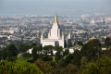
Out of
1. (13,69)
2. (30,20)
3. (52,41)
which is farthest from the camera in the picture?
(30,20)

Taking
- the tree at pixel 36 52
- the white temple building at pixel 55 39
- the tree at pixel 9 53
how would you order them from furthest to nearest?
the white temple building at pixel 55 39, the tree at pixel 9 53, the tree at pixel 36 52

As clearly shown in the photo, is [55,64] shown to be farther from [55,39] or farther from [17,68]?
[55,39]

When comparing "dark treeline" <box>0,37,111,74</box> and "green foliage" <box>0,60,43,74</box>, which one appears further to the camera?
"dark treeline" <box>0,37,111,74</box>

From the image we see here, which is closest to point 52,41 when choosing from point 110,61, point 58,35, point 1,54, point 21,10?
point 58,35

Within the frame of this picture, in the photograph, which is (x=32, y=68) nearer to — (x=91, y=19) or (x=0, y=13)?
(x=91, y=19)

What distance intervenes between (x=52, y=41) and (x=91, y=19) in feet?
152

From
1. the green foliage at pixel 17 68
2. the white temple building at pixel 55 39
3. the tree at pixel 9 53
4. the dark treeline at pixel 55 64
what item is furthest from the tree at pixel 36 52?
the green foliage at pixel 17 68

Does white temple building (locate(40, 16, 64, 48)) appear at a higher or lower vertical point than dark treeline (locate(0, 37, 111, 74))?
lower

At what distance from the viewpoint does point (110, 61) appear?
46.4 ft

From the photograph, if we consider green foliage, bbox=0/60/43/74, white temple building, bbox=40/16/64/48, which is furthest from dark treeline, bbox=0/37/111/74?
white temple building, bbox=40/16/64/48

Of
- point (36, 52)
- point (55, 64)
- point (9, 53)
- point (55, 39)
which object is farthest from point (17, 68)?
point (55, 39)

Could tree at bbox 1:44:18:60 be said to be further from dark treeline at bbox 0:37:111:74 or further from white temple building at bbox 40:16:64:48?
white temple building at bbox 40:16:64:48

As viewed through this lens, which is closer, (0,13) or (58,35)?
(58,35)

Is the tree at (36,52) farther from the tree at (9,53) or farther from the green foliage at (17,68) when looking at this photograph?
the green foliage at (17,68)
